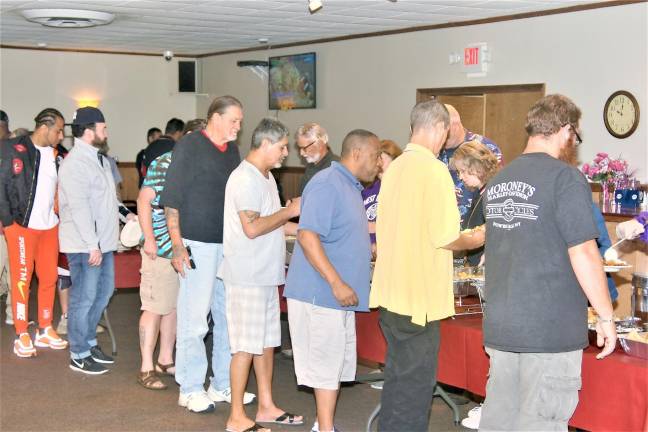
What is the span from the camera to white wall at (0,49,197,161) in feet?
41.8

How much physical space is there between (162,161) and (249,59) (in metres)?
8.21

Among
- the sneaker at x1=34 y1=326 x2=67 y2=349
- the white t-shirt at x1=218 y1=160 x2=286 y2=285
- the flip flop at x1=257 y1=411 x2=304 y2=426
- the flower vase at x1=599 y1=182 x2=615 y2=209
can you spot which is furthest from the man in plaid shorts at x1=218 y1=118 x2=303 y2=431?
the flower vase at x1=599 y1=182 x2=615 y2=209

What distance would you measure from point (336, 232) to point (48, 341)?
3.28 m

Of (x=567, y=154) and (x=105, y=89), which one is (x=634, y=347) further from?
(x=105, y=89)

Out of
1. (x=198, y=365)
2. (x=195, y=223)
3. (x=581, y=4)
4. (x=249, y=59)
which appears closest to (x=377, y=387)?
(x=198, y=365)

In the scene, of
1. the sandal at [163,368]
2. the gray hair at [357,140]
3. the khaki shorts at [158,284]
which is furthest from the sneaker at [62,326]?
the gray hair at [357,140]

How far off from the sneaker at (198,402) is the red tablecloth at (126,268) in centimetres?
167

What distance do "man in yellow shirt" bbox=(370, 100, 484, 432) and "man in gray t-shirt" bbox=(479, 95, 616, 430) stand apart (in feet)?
0.95

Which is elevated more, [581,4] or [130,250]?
[581,4]

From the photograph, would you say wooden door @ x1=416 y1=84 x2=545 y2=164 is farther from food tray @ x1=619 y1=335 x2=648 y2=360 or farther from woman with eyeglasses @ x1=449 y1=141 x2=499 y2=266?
food tray @ x1=619 y1=335 x2=648 y2=360

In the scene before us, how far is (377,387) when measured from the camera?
16.8ft

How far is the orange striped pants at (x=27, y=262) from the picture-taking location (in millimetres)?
5758

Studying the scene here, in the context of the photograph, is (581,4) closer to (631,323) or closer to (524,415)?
(631,323)

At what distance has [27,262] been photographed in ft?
19.0
